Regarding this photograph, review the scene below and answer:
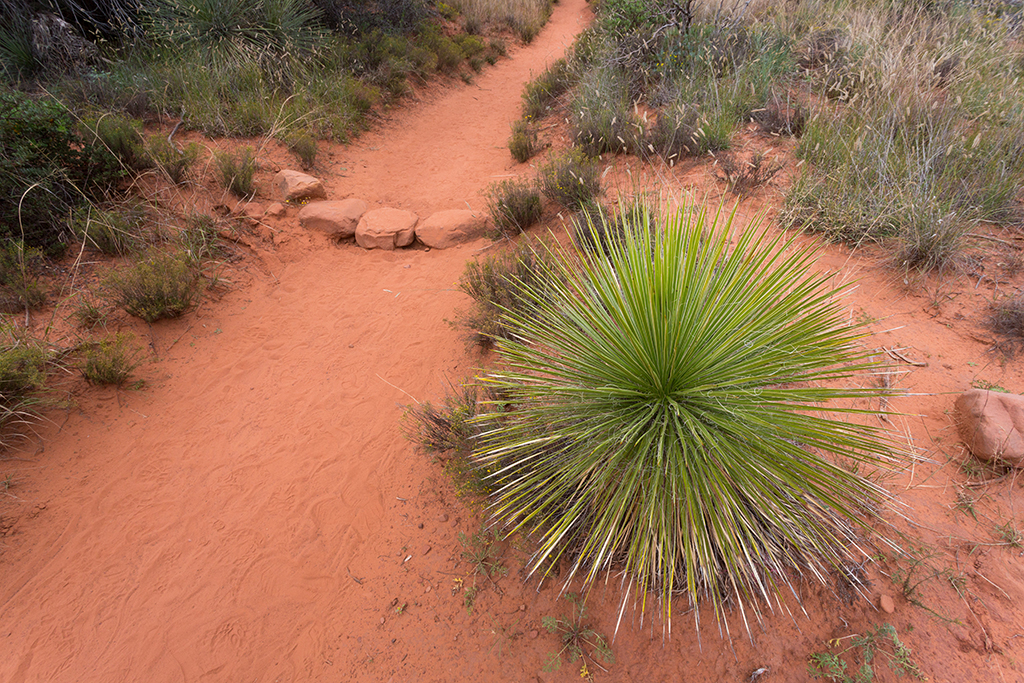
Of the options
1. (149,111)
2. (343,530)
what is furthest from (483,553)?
(149,111)

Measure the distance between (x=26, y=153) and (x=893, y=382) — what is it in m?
7.15

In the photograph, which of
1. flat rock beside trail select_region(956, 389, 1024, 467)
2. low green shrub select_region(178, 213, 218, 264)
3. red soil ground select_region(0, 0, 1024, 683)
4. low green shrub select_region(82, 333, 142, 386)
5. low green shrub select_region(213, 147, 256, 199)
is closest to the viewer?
red soil ground select_region(0, 0, 1024, 683)

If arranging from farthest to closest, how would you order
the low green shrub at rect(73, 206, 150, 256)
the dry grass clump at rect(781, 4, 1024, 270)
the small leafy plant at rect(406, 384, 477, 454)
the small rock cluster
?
the small rock cluster < the low green shrub at rect(73, 206, 150, 256) < the dry grass clump at rect(781, 4, 1024, 270) < the small leafy plant at rect(406, 384, 477, 454)

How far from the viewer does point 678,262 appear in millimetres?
1864

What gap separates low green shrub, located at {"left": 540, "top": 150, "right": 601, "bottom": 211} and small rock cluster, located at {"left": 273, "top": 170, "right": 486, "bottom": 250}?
851mm

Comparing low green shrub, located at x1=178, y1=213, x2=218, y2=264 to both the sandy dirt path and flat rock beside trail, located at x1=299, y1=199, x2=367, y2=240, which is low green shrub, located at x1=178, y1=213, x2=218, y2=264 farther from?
flat rock beside trail, located at x1=299, y1=199, x2=367, y2=240

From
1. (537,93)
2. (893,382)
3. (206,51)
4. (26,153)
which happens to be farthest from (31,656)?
(537,93)

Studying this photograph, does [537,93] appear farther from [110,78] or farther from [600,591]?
[600,591]

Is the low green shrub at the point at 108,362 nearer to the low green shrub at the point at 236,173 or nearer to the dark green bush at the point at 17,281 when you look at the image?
the dark green bush at the point at 17,281

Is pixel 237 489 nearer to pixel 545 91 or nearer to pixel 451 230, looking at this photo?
pixel 451 230

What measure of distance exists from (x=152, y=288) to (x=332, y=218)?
6.46ft

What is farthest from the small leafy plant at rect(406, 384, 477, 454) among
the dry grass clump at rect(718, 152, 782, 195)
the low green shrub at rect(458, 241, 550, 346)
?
the dry grass clump at rect(718, 152, 782, 195)

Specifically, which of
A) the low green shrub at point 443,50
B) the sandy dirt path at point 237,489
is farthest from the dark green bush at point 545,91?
the sandy dirt path at point 237,489

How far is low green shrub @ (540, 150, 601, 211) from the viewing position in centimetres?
464
